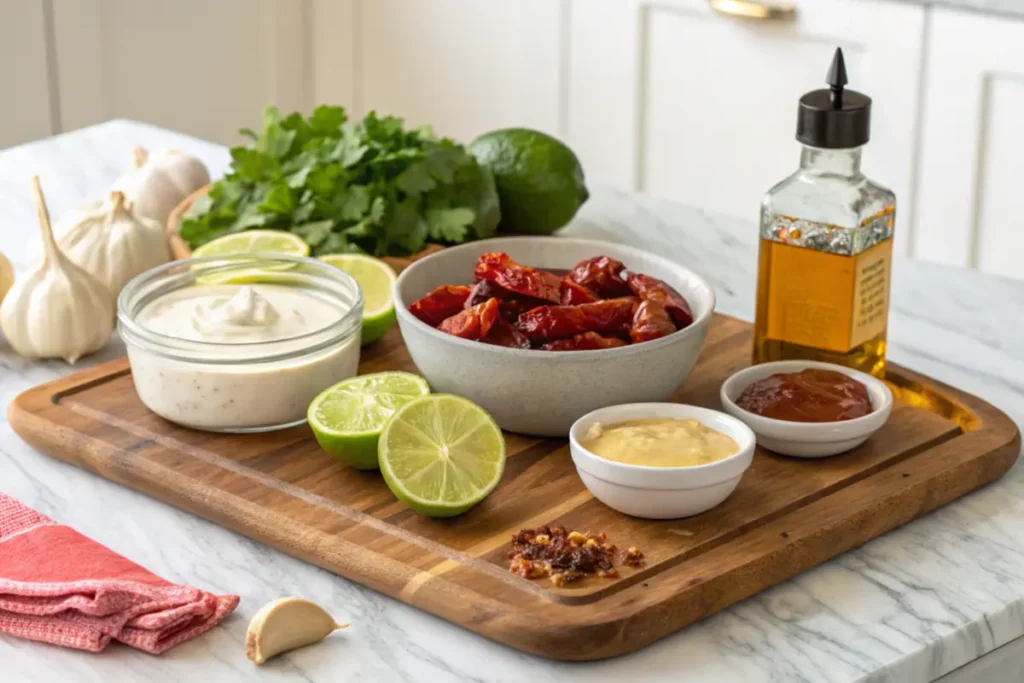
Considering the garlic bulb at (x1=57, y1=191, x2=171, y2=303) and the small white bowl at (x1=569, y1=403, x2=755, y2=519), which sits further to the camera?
the garlic bulb at (x1=57, y1=191, x2=171, y2=303)

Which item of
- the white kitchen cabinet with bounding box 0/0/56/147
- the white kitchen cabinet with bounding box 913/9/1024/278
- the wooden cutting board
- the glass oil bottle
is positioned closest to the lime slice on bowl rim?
the wooden cutting board

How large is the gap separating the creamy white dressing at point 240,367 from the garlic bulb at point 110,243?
23cm

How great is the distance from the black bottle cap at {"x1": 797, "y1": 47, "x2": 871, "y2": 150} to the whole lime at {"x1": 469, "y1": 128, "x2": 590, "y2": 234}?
1.82ft

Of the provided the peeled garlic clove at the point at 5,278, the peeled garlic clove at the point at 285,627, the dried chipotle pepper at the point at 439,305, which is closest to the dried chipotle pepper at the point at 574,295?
the dried chipotle pepper at the point at 439,305

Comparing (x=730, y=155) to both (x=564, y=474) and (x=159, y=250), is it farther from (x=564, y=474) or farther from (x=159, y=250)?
(x=564, y=474)

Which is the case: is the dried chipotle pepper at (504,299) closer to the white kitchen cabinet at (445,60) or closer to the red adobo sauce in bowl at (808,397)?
the red adobo sauce in bowl at (808,397)

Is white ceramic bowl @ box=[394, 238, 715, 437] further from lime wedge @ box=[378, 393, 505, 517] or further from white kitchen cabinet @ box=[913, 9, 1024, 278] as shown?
white kitchen cabinet @ box=[913, 9, 1024, 278]

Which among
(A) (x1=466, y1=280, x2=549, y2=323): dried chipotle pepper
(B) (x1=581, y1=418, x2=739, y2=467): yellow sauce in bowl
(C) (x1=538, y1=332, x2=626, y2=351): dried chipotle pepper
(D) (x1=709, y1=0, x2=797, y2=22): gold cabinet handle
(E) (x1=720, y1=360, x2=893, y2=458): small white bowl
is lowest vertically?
(E) (x1=720, y1=360, x2=893, y2=458): small white bowl

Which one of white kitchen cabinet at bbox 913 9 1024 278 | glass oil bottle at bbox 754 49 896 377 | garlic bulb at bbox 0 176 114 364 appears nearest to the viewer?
glass oil bottle at bbox 754 49 896 377

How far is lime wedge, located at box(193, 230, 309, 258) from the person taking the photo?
5.85 feet

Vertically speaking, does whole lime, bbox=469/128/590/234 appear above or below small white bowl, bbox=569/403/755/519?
above

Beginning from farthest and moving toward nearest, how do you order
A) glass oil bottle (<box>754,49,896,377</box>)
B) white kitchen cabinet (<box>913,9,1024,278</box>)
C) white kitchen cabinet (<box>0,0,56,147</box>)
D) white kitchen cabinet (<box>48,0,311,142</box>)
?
white kitchen cabinet (<box>48,0,311,142</box>)
white kitchen cabinet (<box>0,0,56,147</box>)
white kitchen cabinet (<box>913,9,1024,278</box>)
glass oil bottle (<box>754,49,896,377</box>)

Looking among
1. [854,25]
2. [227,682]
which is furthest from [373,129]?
[854,25]

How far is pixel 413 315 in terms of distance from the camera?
150 centimetres
